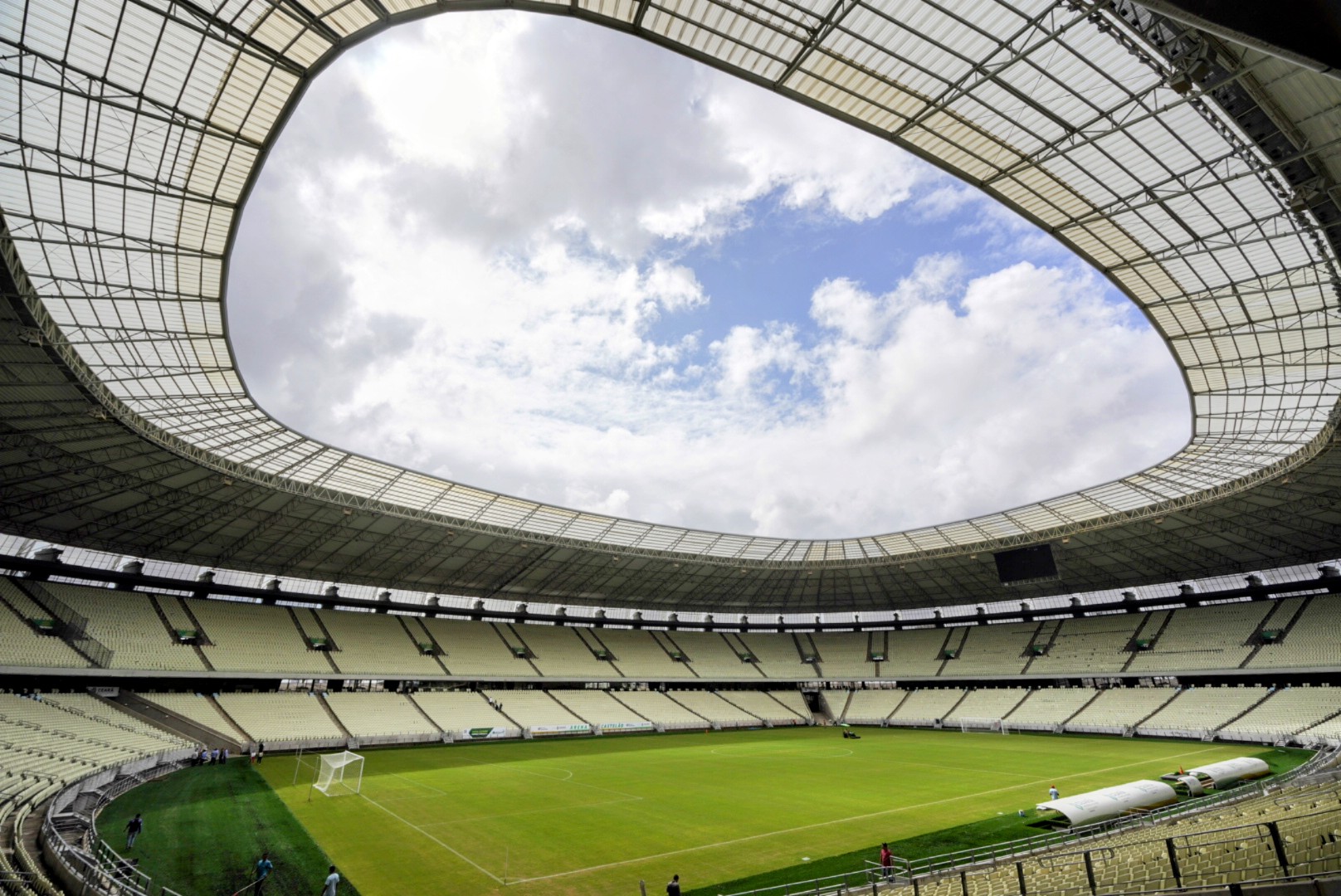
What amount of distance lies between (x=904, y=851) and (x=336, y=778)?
2690 centimetres

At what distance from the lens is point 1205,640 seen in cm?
5631

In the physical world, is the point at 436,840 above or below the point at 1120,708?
below

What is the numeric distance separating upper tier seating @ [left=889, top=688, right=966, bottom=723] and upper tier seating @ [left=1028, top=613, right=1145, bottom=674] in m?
8.07

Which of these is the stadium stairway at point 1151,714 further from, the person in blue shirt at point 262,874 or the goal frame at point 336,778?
the person in blue shirt at point 262,874

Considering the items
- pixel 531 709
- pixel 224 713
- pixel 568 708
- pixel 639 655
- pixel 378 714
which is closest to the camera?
pixel 224 713

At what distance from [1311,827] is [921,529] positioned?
44864 millimetres

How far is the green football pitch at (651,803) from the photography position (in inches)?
792

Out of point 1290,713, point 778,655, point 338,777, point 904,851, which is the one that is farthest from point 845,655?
point 904,851

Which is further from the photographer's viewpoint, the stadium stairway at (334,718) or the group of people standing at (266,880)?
the stadium stairway at (334,718)

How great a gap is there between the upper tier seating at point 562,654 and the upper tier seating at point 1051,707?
37.6 metres

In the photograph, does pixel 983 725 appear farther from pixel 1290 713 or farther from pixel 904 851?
pixel 904 851

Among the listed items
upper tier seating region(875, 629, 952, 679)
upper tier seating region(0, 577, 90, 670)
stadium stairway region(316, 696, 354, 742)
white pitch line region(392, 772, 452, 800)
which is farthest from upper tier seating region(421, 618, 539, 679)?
upper tier seating region(875, 629, 952, 679)

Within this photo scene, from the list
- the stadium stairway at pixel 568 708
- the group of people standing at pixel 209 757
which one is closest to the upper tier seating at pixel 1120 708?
the stadium stairway at pixel 568 708

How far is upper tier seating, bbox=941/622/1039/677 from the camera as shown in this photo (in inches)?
2630
